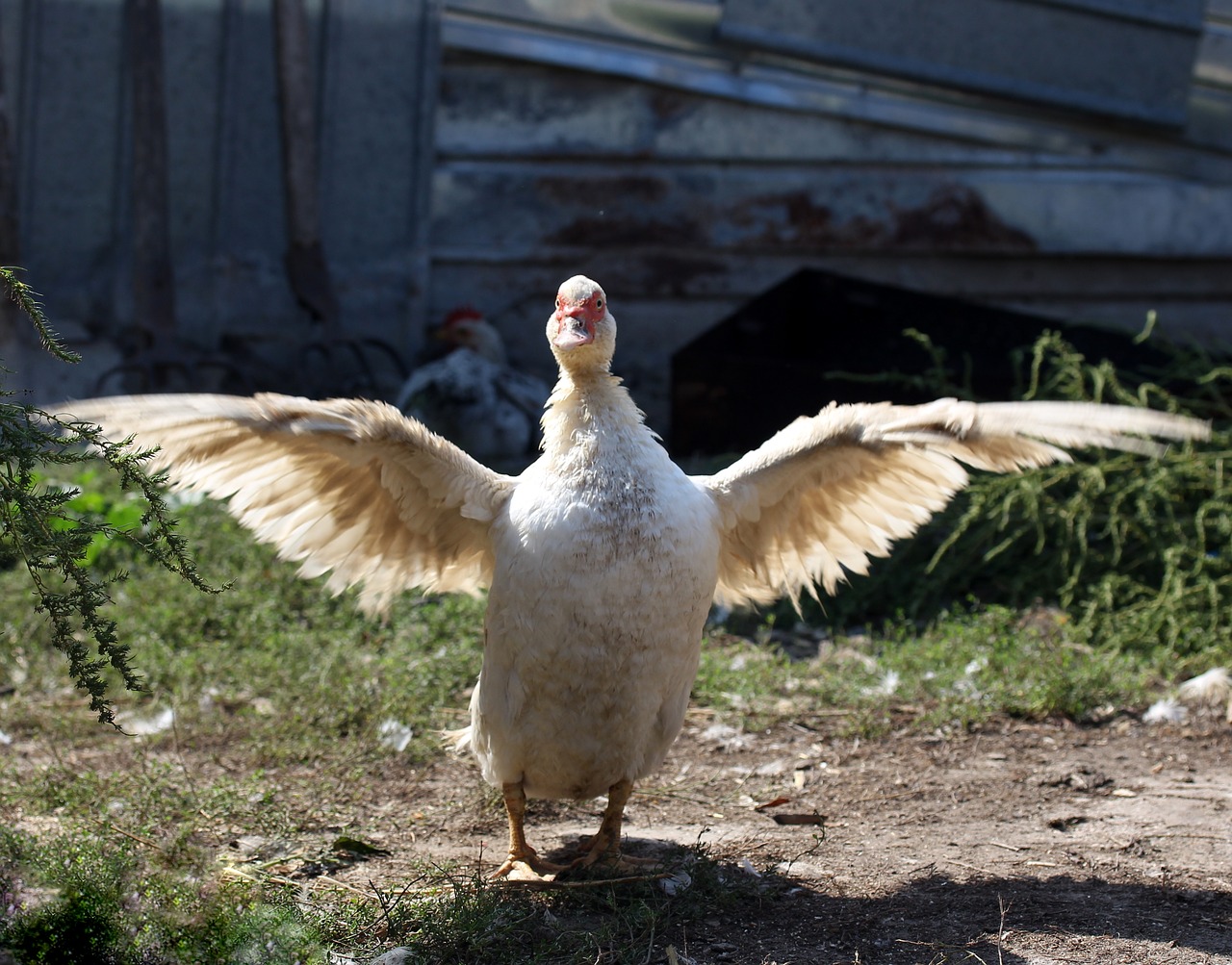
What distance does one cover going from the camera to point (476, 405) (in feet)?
22.4

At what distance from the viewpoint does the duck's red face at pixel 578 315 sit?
3.18 m

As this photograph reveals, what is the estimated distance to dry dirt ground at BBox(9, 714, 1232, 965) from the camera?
281cm

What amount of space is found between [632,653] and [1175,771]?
1952 millimetres

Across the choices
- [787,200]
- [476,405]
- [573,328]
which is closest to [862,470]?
[573,328]

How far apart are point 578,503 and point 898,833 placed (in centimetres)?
135

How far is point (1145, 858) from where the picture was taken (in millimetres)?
3221

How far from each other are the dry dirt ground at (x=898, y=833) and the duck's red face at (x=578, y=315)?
137 cm

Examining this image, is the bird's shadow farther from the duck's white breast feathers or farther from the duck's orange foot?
the duck's white breast feathers

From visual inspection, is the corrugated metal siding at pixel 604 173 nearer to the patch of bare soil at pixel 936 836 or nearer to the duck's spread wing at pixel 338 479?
the patch of bare soil at pixel 936 836

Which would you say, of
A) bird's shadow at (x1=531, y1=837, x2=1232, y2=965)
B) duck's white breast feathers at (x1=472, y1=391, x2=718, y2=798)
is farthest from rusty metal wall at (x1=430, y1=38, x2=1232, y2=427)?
bird's shadow at (x1=531, y1=837, x2=1232, y2=965)

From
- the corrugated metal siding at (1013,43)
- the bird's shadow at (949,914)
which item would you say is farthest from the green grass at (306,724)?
the corrugated metal siding at (1013,43)

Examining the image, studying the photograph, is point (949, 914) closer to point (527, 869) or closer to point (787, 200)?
point (527, 869)

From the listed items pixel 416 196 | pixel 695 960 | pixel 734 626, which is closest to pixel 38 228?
pixel 416 196

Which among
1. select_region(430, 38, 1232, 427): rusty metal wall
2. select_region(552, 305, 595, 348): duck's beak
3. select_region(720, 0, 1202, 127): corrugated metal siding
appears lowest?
select_region(552, 305, 595, 348): duck's beak
